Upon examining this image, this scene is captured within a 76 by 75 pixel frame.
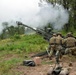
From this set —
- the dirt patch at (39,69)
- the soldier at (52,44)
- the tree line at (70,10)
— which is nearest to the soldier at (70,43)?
the soldier at (52,44)

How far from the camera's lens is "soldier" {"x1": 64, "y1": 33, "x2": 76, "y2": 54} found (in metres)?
17.2

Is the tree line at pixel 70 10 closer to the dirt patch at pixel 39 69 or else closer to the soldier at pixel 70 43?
the soldier at pixel 70 43

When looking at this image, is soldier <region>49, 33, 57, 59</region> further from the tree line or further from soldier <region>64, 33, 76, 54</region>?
the tree line

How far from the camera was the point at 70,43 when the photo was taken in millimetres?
17281

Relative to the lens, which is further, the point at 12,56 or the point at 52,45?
the point at 12,56

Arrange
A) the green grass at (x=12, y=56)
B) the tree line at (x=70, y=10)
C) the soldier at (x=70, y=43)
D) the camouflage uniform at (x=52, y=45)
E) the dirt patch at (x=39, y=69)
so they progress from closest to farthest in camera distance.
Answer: the dirt patch at (x=39, y=69) < the green grass at (x=12, y=56) < the soldier at (x=70, y=43) < the camouflage uniform at (x=52, y=45) < the tree line at (x=70, y=10)

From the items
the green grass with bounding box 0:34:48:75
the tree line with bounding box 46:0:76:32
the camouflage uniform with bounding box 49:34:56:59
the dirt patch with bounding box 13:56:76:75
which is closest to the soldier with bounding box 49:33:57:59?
the camouflage uniform with bounding box 49:34:56:59

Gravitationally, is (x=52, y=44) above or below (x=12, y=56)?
above

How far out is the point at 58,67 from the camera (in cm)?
1395

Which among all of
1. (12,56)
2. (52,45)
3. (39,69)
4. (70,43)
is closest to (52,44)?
(52,45)

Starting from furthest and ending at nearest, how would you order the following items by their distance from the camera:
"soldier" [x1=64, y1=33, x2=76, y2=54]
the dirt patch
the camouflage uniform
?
1. the camouflage uniform
2. "soldier" [x1=64, y1=33, x2=76, y2=54]
3. the dirt patch

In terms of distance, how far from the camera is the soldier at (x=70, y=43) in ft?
56.3

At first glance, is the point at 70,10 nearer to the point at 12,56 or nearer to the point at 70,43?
the point at 12,56

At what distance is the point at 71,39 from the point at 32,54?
344 cm
